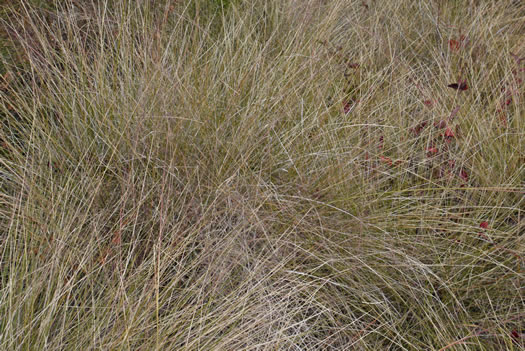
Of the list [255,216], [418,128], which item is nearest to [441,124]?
[418,128]

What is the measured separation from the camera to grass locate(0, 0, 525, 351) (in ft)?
4.89

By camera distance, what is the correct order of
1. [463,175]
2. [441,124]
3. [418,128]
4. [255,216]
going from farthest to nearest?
[418,128]
[441,124]
[463,175]
[255,216]

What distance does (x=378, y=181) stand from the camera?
1986mm

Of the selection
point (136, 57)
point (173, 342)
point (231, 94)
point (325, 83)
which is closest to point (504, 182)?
point (325, 83)

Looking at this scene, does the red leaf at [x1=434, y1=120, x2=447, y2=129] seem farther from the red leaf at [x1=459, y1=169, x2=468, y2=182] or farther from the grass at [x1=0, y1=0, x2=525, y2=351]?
the red leaf at [x1=459, y1=169, x2=468, y2=182]

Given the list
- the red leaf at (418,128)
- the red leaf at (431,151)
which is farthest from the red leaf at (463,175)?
the red leaf at (418,128)

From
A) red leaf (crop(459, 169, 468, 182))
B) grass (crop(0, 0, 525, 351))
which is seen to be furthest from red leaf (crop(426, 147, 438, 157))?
red leaf (crop(459, 169, 468, 182))

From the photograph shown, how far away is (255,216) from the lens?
172 cm

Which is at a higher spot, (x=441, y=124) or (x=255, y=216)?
(x=441, y=124)

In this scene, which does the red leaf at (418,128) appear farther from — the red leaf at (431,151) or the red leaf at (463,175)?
the red leaf at (463,175)

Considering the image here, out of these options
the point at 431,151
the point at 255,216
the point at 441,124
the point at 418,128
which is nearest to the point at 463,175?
the point at 431,151

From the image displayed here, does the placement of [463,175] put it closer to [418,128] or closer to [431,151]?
[431,151]

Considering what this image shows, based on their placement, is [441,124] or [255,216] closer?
[255,216]

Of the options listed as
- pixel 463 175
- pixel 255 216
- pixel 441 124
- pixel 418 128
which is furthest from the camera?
pixel 418 128
